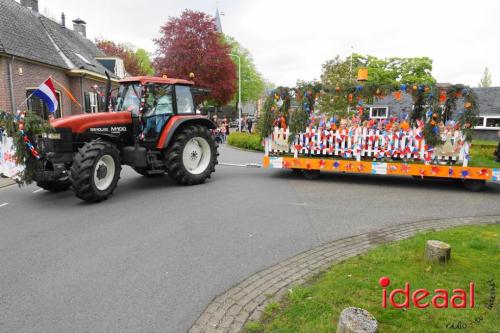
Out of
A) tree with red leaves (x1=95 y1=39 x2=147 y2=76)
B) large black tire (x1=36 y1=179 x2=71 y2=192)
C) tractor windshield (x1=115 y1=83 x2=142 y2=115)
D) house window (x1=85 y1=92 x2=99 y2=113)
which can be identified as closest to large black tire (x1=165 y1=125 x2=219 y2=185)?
tractor windshield (x1=115 y1=83 x2=142 y2=115)

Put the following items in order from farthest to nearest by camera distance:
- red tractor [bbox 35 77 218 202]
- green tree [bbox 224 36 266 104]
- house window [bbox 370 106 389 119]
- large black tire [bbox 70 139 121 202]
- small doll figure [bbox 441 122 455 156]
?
green tree [bbox 224 36 266 104]
house window [bbox 370 106 389 119]
small doll figure [bbox 441 122 455 156]
red tractor [bbox 35 77 218 202]
large black tire [bbox 70 139 121 202]

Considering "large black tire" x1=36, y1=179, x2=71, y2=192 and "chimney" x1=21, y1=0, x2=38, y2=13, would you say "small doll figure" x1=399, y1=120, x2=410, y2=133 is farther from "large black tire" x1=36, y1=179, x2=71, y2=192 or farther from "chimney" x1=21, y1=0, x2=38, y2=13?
"chimney" x1=21, y1=0, x2=38, y2=13

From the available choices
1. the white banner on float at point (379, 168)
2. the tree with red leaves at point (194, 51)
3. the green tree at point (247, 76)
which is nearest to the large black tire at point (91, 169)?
the white banner on float at point (379, 168)

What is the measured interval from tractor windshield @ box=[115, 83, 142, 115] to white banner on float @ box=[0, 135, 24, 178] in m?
2.35

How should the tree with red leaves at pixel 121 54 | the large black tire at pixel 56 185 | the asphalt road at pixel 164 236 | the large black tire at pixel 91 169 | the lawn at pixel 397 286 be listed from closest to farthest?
the lawn at pixel 397 286 → the asphalt road at pixel 164 236 → the large black tire at pixel 91 169 → the large black tire at pixel 56 185 → the tree with red leaves at pixel 121 54

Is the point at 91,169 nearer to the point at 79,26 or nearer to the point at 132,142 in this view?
the point at 132,142

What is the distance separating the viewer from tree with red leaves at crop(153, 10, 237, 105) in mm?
30219

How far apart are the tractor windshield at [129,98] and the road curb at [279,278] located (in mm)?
5430

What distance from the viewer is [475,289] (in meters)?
3.50

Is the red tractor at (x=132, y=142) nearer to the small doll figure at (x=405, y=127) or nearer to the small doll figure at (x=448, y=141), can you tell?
the small doll figure at (x=405, y=127)

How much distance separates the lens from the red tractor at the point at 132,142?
21.8ft

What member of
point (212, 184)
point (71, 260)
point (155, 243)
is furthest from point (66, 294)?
point (212, 184)

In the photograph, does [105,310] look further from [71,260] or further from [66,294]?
[71,260]

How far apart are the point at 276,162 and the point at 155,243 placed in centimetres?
534
